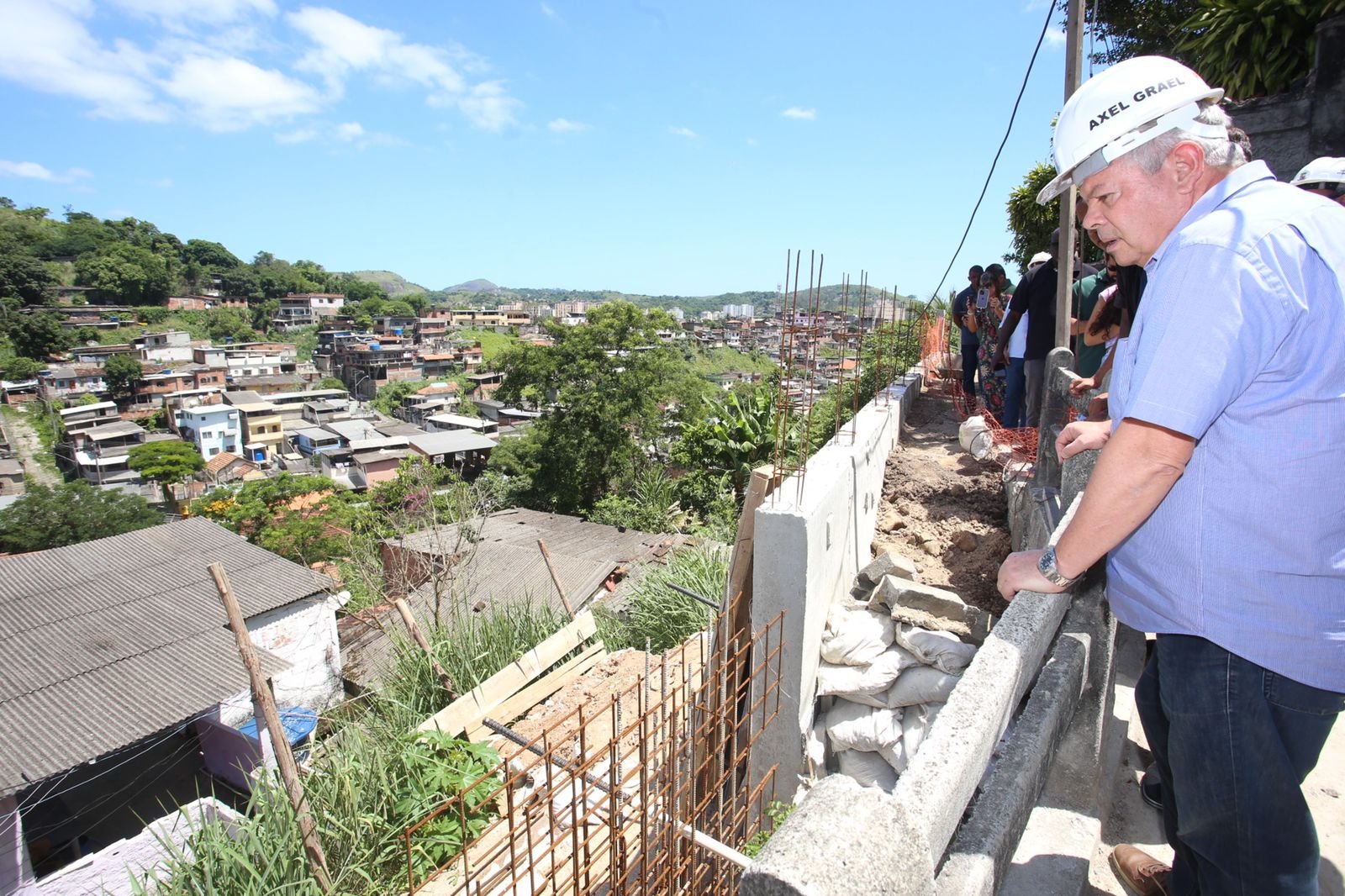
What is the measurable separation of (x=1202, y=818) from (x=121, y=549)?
17.2 metres

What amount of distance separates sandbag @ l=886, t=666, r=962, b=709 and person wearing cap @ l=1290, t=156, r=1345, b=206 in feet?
8.21

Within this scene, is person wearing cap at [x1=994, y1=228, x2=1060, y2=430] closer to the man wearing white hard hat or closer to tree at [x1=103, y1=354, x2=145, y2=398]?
the man wearing white hard hat

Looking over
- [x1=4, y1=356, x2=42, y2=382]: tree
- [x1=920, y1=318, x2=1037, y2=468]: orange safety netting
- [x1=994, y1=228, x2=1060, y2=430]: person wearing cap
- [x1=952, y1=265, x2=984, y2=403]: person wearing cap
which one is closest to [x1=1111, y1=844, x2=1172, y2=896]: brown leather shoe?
[x1=920, y1=318, x2=1037, y2=468]: orange safety netting

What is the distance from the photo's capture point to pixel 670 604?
5734 millimetres

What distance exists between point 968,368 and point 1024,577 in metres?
7.27

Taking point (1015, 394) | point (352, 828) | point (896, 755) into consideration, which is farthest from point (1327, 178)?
point (352, 828)

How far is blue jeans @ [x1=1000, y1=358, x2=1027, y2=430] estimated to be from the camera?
6.37m

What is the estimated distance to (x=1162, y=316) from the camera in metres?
1.21

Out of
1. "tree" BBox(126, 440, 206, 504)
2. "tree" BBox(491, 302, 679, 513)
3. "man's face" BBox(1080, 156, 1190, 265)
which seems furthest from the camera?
"tree" BBox(126, 440, 206, 504)

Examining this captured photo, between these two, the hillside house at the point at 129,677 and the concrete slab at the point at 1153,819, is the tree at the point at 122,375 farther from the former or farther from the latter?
the concrete slab at the point at 1153,819

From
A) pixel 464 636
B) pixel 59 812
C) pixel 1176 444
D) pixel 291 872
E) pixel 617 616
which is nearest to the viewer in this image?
pixel 1176 444

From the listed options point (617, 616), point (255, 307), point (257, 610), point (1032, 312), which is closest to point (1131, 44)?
point (1032, 312)

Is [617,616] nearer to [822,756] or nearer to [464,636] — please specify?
[464,636]

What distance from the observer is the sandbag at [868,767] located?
351 centimetres
